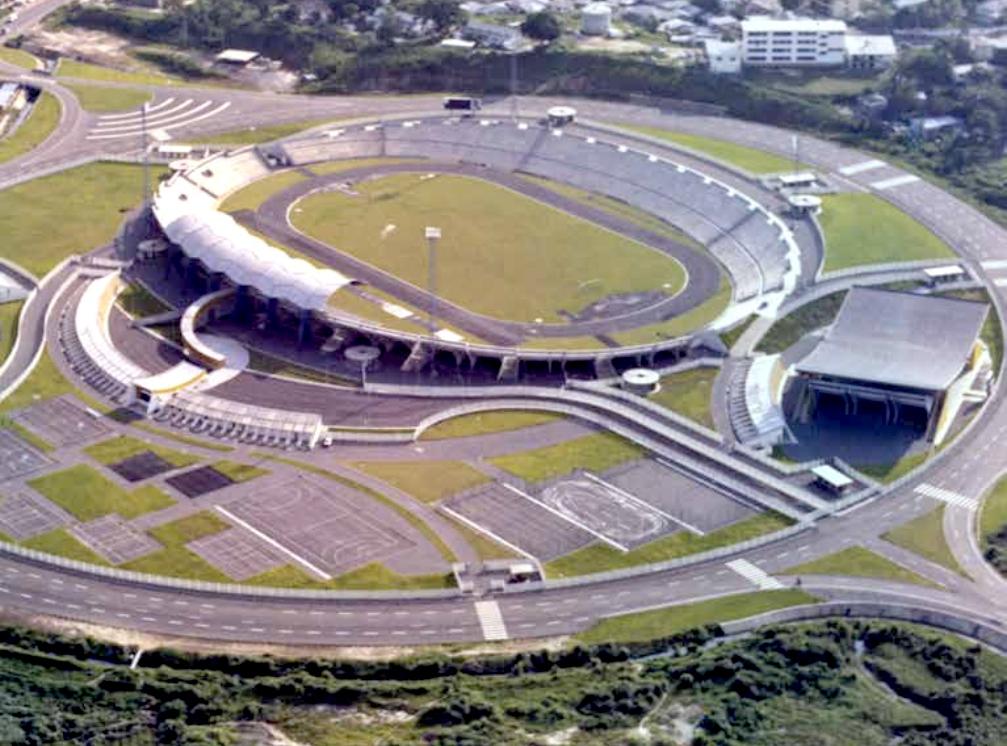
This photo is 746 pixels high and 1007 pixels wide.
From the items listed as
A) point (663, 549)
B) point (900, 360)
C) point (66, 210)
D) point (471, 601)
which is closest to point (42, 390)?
point (66, 210)

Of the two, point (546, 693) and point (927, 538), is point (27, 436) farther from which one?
point (927, 538)

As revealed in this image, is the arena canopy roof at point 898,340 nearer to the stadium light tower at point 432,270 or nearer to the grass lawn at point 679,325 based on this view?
the grass lawn at point 679,325

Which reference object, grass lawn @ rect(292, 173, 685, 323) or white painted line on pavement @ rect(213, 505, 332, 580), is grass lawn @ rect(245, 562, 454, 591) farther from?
grass lawn @ rect(292, 173, 685, 323)

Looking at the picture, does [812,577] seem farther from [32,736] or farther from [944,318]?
[32,736]

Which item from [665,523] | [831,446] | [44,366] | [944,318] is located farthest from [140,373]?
[944,318]

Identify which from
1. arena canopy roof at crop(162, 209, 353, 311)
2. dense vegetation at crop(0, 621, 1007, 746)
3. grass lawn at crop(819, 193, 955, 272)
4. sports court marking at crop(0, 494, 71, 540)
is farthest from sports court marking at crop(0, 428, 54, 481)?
grass lawn at crop(819, 193, 955, 272)

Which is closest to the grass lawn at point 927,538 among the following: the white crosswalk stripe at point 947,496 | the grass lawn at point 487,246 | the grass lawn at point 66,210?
the white crosswalk stripe at point 947,496
